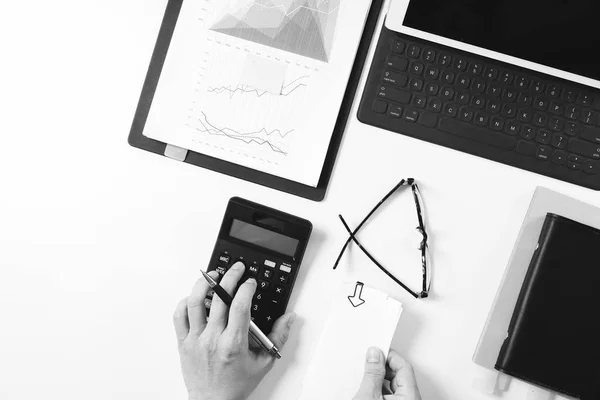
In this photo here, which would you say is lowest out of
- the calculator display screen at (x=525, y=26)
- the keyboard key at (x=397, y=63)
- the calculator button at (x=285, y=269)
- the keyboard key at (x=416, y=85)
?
the calculator button at (x=285, y=269)

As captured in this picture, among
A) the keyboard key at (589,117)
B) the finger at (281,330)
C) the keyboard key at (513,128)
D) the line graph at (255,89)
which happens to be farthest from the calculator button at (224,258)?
the keyboard key at (589,117)

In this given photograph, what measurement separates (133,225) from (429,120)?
46 centimetres

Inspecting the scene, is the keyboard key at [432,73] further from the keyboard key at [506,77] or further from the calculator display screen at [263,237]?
the calculator display screen at [263,237]

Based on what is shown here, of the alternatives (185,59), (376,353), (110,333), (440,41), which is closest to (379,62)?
(440,41)

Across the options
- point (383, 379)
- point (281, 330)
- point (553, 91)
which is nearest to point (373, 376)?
point (383, 379)

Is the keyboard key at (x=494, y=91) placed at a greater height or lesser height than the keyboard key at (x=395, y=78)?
greater

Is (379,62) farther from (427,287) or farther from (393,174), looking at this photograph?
(427,287)

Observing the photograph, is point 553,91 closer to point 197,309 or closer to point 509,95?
point 509,95

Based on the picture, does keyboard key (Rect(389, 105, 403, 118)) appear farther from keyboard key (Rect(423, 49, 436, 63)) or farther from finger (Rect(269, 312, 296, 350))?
finger (Rect(269, 312, 296, 350))

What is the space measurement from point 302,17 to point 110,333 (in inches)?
21.4

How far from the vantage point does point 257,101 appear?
704 mm

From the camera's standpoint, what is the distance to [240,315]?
651 mm

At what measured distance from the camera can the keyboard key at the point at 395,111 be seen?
0.70 meters

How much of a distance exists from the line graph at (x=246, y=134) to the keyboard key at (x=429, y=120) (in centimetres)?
19
